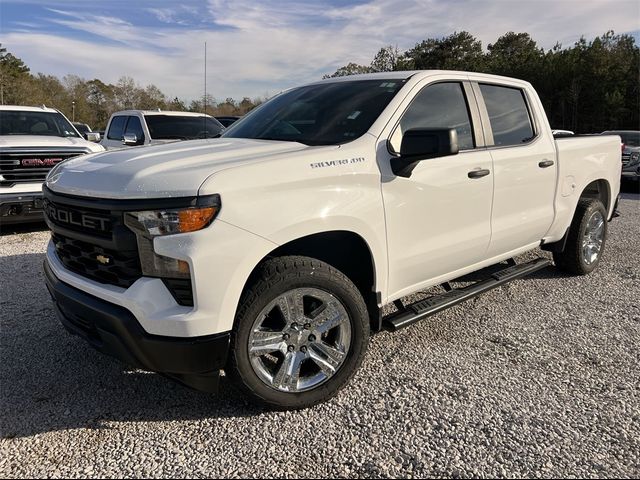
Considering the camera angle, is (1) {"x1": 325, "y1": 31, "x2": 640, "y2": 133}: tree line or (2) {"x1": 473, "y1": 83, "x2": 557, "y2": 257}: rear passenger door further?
(1) {"x1": 325, "y1": 31, "x2": 640, "y2": 133}: tree line

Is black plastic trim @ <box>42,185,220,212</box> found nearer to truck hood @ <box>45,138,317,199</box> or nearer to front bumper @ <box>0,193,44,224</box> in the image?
truck hood @ <box>45,138,317,199</box>

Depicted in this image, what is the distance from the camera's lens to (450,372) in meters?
3.19

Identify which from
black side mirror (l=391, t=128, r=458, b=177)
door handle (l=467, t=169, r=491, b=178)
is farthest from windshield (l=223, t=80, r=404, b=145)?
door handle (l=467, t=169, r=491, b=178)

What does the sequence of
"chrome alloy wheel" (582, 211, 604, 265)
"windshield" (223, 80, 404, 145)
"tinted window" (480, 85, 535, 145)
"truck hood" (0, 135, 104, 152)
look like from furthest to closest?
"truck hood" (0, 135, 104, 152) → "chrome alloy wheel" (582, 211, 604, 265) → "tinted window" (480, 85, 535, 145) → "windshield" (223, 80, 404, 145)

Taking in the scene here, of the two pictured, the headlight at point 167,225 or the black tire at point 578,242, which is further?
the black tire at point 578,242

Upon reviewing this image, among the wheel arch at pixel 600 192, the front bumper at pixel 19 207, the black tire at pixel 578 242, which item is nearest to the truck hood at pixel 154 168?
the black tire at pixel 578 242

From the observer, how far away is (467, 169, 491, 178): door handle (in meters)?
3.47

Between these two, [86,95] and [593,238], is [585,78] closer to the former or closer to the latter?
[593,238]

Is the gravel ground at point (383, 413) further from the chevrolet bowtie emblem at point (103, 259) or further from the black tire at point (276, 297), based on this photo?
the chevrolet bowtie emblem at point (103, 259)

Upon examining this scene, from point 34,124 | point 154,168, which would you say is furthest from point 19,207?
point 154,168

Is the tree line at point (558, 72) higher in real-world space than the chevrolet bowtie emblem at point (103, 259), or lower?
higher

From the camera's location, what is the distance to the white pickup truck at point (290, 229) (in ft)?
7.70

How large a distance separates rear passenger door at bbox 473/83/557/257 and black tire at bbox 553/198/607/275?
619 millimetres

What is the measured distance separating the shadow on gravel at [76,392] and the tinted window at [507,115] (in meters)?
2.77
